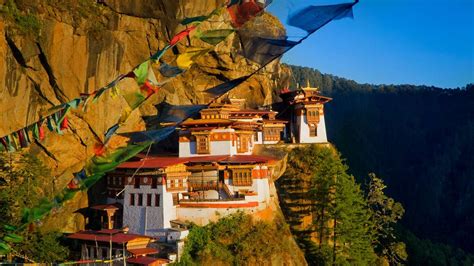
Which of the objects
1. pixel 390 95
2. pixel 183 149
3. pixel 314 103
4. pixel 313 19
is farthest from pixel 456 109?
pixel 313 19

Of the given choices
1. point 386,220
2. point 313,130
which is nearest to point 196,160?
point 313,130

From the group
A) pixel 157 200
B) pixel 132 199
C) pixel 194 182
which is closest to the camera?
pixel 157 200

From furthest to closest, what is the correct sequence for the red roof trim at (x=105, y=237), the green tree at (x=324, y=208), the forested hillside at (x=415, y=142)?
the forested hillside at (x=415, y=142) < the green tree at (x=324, y=208) < the red roof trim at (x=105, y=237)

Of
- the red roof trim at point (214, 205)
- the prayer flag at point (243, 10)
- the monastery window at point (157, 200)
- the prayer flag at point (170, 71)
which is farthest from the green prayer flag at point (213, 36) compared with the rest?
the red roof trim at point (214, 205)

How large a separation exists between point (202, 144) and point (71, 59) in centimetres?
958

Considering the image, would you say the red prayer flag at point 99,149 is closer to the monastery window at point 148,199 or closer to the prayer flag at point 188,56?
the prayer flag at point 188,56

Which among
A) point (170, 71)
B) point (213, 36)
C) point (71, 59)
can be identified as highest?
point (71, 59)

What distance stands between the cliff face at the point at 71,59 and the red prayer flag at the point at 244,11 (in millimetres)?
23490

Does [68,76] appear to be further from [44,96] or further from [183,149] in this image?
[183,149]

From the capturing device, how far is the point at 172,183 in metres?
30.6

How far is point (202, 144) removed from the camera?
3397cm

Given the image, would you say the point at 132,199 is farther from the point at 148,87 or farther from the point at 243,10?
the point at 243,10

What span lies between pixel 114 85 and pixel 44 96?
26.0m

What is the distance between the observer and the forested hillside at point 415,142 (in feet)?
399
